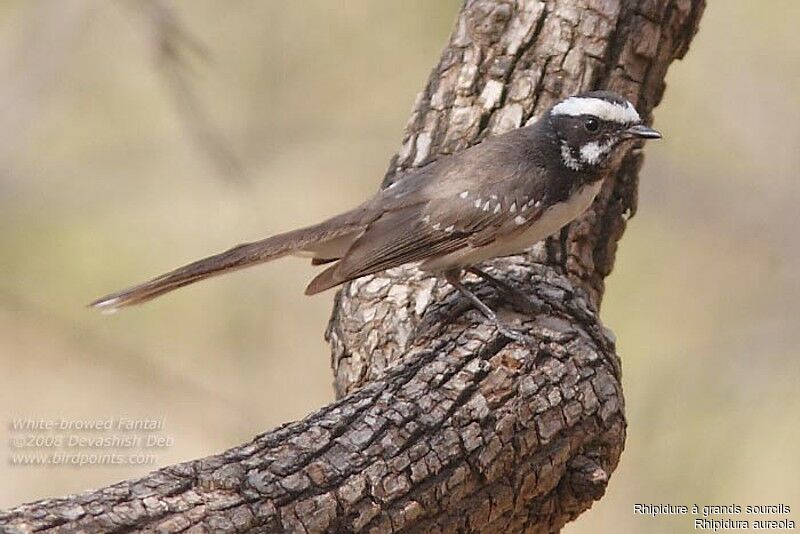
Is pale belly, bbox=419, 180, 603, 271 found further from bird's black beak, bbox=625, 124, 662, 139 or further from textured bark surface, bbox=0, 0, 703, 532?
bird's black beak, bbox=625, 124, 662, 139

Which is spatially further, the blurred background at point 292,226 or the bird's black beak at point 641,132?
the blurred background at point 292,226

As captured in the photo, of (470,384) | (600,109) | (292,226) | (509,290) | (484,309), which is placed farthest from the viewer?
(292,226)

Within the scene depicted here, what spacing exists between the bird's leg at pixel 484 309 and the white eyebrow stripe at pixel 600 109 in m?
0.87

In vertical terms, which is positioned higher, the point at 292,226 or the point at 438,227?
the point at 292,226

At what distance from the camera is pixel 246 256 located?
497 centimetres

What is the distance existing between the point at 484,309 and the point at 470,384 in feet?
1.75

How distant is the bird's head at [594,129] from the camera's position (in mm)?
5172

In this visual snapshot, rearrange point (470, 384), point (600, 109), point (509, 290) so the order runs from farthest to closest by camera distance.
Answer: point (600, 109)
point (509, 290)
point (470, 384)

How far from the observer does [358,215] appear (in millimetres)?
5168

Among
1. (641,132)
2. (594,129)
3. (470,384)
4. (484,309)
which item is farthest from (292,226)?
(470,384)

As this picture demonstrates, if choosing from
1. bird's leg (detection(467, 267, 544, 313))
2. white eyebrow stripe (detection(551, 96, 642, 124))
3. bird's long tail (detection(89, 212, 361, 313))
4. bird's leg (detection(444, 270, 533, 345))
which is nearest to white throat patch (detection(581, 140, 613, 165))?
white eyebrow stripe (detection(551, 96, 642, 124))

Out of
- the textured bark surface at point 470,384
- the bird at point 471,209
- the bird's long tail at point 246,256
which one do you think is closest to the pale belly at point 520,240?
the bird at point 471,209

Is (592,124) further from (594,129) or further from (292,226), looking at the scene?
(292,226)

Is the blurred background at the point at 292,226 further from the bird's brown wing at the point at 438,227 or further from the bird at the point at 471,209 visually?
the bird's brown wing at the point at 438,227
